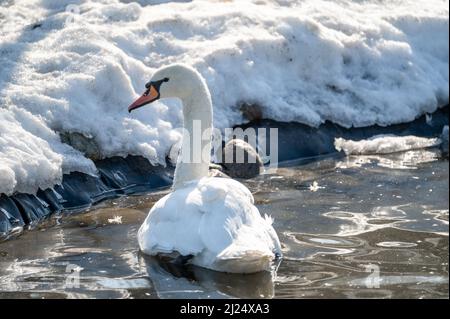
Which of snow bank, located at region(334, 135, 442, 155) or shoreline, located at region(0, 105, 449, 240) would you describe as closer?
shoreline, located at region(0, 105, 449, 240)

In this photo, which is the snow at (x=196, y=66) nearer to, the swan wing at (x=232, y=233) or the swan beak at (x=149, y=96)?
the swan beak at (x=149, y=96)

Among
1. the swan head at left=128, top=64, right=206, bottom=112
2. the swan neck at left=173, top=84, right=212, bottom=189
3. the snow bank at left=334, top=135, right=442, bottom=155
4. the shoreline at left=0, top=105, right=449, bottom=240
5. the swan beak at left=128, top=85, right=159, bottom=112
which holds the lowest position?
the snow bank at left=334, top=135, right=442, bottom=155

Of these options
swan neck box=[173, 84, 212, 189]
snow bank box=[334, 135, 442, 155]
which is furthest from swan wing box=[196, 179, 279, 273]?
snow bank box=[334, 135, 442, 155]

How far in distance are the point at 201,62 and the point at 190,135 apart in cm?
333

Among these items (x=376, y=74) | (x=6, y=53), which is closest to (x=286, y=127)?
(x=376, y=74)

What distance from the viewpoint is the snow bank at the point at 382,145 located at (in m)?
12.0

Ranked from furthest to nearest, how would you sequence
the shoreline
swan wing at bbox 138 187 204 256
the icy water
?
the shoreline
swan wing at bbox 138 187 204 256
the icy water

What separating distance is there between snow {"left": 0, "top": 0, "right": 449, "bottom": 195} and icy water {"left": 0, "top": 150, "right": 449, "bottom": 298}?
37.9 inches

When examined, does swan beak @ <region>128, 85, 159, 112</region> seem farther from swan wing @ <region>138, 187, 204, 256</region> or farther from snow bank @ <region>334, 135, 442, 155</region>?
snow bank @ <region>334, 135, 442, 155</region>

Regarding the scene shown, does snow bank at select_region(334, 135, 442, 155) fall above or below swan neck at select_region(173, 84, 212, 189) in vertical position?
below

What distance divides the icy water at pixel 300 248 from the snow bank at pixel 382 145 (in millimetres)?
1012

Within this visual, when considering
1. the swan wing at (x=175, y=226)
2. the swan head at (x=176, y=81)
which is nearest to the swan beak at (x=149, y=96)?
the swan head at (x=176, y=81)

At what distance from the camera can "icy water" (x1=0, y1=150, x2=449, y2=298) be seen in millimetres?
7043

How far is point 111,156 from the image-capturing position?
34.0 ft
